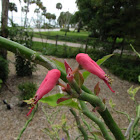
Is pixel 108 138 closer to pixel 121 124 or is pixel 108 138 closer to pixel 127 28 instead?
pixel 127 28

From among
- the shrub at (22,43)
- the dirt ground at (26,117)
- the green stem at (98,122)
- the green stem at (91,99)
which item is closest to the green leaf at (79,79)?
the green stem at (91,99)

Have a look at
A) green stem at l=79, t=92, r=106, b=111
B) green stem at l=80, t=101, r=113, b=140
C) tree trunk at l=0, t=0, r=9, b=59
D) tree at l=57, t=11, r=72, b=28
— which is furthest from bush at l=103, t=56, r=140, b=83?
tree at l=57, t=11, r=72, b=28

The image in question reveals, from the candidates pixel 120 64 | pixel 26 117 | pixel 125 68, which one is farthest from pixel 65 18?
pixel 26 117

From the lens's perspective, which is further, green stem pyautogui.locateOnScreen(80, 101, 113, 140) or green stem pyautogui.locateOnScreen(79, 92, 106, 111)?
green stem pyautogui.locateOnScreen(80, 101, 113, 140)

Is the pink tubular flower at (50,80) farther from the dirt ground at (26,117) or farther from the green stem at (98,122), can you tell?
the dirt ground at (26,117)

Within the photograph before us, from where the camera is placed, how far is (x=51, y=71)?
0.29 m

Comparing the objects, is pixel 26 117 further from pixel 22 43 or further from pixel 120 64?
pixel 120 64

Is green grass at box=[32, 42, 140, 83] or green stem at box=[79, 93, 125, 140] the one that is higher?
green stem at box=[79, 93, 125, 140]

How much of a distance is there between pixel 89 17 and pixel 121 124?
8536 mm

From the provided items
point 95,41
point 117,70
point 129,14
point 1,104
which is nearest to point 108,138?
point 129,14

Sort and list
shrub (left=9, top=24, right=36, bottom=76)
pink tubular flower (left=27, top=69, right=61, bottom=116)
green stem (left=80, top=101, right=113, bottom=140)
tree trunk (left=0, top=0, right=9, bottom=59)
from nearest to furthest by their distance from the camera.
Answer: pink tubular flower (left=27, top=69, right=61, bottom=116) < green stem (left=80, top=101, right=113, bottom=140) < tree trunk (left=0, top=0, right=9, bottom=59) < shrub (left=9, top=24, right=36, bottom=76)

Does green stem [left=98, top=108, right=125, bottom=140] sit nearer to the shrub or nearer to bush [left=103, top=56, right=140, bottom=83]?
the shrub

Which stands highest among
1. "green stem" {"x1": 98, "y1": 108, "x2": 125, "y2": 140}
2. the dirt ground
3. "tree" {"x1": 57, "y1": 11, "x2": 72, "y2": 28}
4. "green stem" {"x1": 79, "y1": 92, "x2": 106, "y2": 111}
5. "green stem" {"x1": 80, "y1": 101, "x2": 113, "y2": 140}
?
→ "tree" {"x1": 57, "y1": 11, "x2": 72, "y2": 28}

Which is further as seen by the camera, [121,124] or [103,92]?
[103,92]
